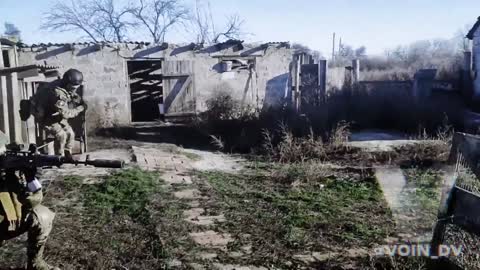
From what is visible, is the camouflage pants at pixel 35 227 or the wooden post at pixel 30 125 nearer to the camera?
the camouflage pants at pixel 35 227

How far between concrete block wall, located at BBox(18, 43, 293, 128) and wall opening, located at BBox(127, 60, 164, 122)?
177cm

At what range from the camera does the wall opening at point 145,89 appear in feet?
48.0

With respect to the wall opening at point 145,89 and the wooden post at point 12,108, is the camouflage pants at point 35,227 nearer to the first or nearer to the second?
the wooden post at point 12,108

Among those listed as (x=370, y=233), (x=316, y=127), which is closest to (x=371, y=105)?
(x=316, y=127)

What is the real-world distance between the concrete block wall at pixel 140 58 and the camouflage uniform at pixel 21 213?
8.90m

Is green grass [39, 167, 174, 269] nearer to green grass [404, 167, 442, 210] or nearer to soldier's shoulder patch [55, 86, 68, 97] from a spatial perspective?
soldier's shoulder patch [55, 86, 68, 97]

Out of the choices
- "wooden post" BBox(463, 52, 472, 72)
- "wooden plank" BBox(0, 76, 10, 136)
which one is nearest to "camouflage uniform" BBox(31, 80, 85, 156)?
"wooden plank" BBox(0, 76, 10, 136)

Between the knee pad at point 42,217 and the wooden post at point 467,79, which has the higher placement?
the wooden post at point 467,79

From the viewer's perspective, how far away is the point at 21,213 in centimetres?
327

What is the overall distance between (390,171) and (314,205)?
2456 mm

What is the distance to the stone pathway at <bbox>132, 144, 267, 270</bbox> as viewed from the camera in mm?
4020

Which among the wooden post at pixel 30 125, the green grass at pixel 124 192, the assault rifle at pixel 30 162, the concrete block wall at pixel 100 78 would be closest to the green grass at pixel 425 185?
the green grass at pixel 124 192

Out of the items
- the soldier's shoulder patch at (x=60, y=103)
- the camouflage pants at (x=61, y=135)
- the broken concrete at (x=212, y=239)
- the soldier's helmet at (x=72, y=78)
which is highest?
the soldier's helmet at (x=72, y=78)

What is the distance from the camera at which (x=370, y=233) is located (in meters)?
4.49
